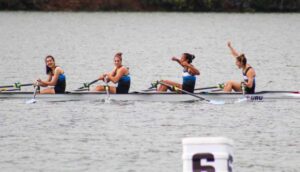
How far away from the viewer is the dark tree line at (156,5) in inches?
3346

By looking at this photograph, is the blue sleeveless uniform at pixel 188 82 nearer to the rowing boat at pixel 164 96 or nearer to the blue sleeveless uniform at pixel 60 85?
the rowing boat at pixel 164 96

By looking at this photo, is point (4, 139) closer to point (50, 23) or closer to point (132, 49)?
point (132, 49)

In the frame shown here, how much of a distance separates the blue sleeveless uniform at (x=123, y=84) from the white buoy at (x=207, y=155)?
538 inches

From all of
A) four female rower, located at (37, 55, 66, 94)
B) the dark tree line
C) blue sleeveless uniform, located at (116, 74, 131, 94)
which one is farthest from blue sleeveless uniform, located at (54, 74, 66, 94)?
the dark tree line

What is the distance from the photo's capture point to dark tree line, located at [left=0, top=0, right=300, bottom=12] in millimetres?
85000

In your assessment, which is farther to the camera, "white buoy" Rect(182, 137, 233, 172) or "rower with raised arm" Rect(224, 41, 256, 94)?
"rower with raised arm" Rect(224, 41, 256, 94)

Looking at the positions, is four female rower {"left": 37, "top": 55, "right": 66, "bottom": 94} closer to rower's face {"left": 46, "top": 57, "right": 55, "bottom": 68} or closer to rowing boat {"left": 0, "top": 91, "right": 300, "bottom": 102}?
rower's face {"left": 46, "top": 57, "right": 55, "bottom": 68}

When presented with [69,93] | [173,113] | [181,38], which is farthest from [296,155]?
[181,38]

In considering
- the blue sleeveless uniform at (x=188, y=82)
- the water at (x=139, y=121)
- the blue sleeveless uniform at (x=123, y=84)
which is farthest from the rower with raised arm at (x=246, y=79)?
the blue sleeveless uniform at (x=123, y=84)

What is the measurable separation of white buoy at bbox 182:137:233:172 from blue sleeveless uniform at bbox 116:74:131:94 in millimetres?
13656

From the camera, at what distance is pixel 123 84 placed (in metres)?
27.8

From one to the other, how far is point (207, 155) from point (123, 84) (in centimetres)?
1386

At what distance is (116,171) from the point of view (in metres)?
19.4

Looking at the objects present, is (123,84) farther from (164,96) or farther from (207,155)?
(207,155)
